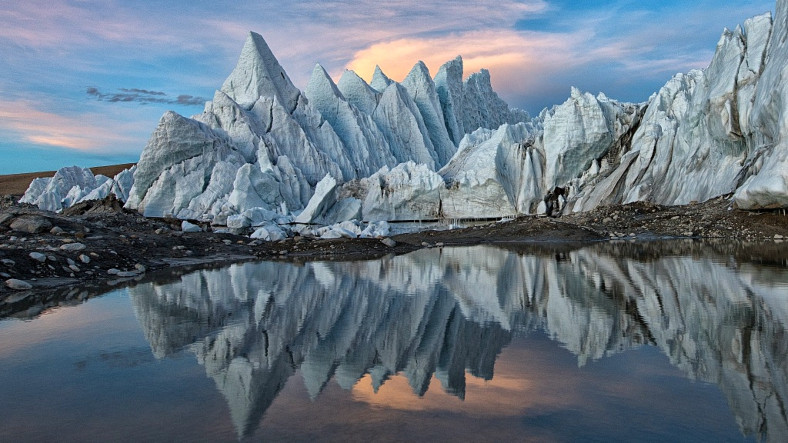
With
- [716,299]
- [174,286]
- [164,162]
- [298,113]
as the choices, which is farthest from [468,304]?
[298,113]

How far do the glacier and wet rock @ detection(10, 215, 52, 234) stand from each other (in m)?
10.6

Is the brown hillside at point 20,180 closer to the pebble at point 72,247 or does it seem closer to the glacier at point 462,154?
the glacier at point 462,154

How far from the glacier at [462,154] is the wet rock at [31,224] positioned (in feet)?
34.8

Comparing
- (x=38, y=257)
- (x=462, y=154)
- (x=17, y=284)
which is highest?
(x=462, y=154)

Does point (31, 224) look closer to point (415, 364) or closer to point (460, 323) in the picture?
point (460, 323)

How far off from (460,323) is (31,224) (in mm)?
12184

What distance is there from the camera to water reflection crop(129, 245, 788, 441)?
4.05 meters

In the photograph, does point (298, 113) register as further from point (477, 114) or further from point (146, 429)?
point (146, 429)

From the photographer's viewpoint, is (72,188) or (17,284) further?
(72,188)

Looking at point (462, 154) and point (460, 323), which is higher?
point (462, 154)

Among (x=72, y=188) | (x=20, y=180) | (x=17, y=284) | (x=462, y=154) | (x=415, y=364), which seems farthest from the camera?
(x=20, y=180)

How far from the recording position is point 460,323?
5.93 metres

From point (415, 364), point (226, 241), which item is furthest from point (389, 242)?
point (415, 364)

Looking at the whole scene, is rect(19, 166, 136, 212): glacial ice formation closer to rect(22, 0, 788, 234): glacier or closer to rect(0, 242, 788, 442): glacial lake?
rect(22, 0, 788, 234): glacier
